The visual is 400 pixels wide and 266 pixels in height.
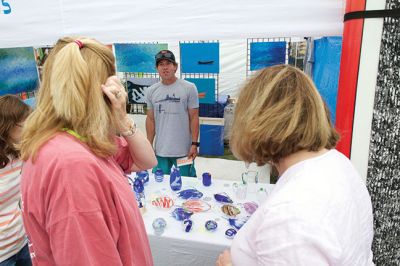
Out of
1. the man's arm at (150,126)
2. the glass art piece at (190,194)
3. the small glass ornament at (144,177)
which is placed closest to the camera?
the glass art piece at (190,194)

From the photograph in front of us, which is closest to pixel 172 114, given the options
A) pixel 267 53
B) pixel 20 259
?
pixel 20 259

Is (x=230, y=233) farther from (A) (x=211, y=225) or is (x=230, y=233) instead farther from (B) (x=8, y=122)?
(B) (x=8, y=122)

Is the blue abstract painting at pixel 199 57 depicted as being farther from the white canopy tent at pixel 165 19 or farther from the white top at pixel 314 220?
the white top at pixel 314 220

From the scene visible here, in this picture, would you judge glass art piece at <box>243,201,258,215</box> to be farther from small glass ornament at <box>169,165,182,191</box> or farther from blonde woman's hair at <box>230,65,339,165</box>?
blonde woman's hair at <box>230,65,339,165</box>

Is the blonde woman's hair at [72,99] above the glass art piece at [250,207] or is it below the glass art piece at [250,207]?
above

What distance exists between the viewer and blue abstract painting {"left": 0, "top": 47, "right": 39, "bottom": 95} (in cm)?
290

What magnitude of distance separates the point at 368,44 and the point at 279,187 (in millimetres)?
688

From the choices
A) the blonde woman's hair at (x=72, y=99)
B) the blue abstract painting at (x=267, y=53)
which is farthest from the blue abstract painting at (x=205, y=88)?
the blonde woman's hair at (x=72, y=99)

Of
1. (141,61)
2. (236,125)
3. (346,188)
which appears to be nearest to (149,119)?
(141,61)

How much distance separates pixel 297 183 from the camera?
28.7 inches

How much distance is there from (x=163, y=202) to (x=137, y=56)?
3.32m

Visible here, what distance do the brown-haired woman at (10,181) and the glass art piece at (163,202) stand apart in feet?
2.38

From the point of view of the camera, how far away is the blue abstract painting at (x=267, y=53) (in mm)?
3916

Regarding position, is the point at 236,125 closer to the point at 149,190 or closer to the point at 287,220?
the point at 287,220
